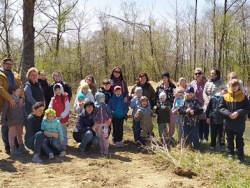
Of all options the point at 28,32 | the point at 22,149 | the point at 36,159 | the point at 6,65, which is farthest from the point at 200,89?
the point at 28,32

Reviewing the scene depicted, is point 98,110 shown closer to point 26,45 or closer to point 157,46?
point 26,45

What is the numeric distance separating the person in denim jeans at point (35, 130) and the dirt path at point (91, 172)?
0.25m

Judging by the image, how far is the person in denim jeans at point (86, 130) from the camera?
21.6 feet

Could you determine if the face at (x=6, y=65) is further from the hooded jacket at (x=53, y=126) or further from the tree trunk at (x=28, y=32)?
the tree trunk at (x=28, y=32)

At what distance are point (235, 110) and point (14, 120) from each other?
4.26 metres

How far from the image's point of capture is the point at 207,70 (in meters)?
32.0

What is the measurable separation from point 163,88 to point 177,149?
4.99 feet

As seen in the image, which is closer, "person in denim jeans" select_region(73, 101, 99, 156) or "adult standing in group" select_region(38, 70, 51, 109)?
"person in denim jeans" select_region(73, 101, 99, 156)

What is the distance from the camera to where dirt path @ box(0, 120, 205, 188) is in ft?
15.7

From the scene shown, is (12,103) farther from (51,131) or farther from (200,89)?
(200,89)

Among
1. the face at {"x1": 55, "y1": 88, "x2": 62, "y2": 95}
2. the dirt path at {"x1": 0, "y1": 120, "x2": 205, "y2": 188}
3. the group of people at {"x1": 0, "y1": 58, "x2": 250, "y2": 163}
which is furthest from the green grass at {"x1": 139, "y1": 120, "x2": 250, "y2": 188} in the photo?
the face at {"x1": 55, "y1": 88, "x2": 62, "y2": 95}

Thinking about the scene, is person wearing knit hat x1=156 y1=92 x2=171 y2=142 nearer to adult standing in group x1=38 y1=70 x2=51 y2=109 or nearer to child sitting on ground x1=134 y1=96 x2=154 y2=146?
child sitting on ground x1=134 y1=96 x2=154 y2=146

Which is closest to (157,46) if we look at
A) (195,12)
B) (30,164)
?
(195,12)

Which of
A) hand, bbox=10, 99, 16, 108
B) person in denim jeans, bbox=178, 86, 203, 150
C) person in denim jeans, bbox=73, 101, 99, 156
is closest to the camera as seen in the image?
hand, bbox=10, 99, 16, 108
